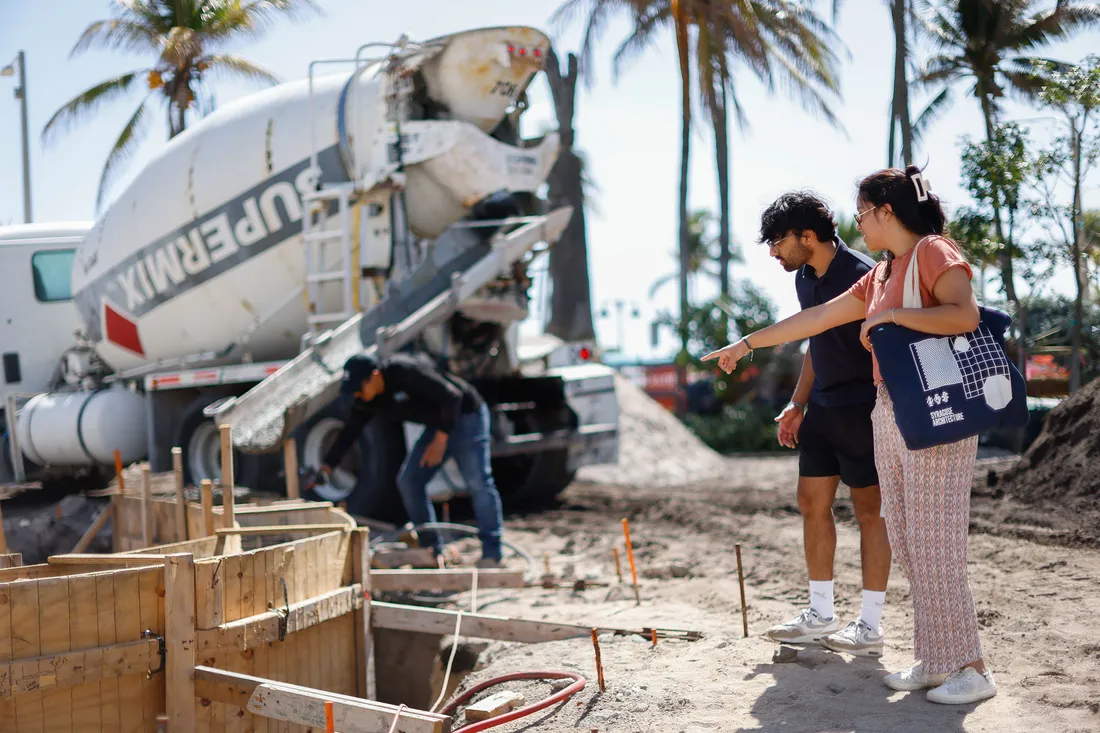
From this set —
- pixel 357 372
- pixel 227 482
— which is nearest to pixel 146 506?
pixel 227 482

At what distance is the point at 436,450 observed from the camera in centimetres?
664

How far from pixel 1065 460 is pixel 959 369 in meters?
4.26

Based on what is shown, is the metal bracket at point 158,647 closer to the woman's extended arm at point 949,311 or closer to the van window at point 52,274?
the woman's extended arm at point 949,311

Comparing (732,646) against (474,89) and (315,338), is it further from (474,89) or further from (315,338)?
(474,89)

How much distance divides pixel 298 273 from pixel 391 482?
223cm

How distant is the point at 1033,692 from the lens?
348 cm

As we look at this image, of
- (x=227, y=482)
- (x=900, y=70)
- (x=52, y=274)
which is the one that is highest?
(x=900, y=70)

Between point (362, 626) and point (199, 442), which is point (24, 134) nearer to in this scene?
point (199, 442)

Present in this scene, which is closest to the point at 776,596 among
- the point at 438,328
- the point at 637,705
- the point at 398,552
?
the point at 637,705

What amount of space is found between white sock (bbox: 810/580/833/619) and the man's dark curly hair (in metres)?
1.39

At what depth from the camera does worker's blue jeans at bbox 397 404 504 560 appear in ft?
21.9

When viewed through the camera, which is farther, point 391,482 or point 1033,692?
point 391,482

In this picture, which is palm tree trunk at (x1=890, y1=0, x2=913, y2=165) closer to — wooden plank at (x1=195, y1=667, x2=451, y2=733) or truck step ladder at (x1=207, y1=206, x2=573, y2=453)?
truck step ladder at (x1=207, y1=206, x2=573, y2=453)

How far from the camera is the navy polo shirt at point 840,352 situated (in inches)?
159
